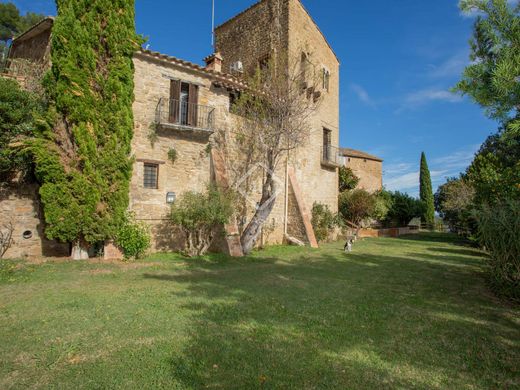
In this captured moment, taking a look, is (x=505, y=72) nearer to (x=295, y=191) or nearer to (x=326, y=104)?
(x=295, y=191)

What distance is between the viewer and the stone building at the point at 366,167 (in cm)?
3516

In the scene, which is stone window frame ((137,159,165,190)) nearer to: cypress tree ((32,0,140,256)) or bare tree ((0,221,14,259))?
cypress tree ((32,0,140,256))

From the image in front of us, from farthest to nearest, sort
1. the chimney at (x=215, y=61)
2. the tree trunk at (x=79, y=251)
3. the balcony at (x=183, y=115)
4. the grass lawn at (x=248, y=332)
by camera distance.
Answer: the chimney at (x=215, y=61), the balcony at (x=183, y=115), the tree trunk at (x=79, y=251), the grass lawn at (x=248, y=332)

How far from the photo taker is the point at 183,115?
41.6 feet

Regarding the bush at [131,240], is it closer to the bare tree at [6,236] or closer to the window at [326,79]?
the bare tree at [6,236]

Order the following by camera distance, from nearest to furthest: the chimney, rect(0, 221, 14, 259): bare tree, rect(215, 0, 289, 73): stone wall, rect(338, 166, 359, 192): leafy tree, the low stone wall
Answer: rect(0, 221, 14, 259): bare tree < the chimney < rect(215, 0, 289, 73): stone wall < the low stone wall < rect(338, 166, 359, 192): leafy tree

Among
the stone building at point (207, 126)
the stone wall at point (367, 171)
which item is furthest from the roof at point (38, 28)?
the stone wall at point (367, 171)

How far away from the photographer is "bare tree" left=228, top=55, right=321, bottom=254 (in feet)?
42.1

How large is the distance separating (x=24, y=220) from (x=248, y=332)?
9459mm

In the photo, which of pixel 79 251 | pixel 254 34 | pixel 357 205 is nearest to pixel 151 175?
pixel 79 251

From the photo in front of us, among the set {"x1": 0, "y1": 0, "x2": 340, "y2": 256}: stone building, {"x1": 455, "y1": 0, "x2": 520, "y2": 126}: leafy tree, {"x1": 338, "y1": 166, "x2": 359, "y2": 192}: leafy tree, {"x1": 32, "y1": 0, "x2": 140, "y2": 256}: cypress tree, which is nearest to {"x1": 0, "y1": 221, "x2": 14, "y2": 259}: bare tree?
{"x1": 0, "y1": 0, "x2": 340, "y2": 256}: stone building

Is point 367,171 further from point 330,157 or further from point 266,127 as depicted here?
point 266,127

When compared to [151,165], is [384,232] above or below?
below

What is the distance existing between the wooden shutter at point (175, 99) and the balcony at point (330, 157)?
397 inches
